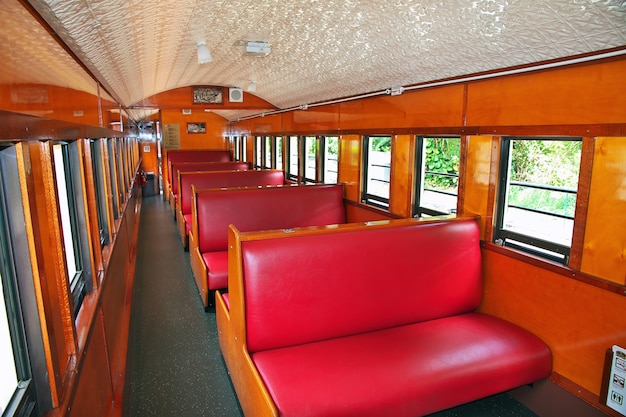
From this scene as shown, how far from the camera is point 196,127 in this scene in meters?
12.3

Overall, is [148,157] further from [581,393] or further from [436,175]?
[581,393]

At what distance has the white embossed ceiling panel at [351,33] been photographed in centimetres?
198

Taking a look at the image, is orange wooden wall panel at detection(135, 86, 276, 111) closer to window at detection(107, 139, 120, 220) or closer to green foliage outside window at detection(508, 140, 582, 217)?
window at detection(107, 139, 120, 220)

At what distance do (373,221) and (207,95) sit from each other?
5.31 meters

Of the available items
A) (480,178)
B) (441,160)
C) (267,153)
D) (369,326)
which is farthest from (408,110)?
(267,153)

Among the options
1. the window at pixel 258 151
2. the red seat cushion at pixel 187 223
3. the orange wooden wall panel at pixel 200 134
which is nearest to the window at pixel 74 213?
the red seat cushion at pixel 187 223

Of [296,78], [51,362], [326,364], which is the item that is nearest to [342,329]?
[326,364]

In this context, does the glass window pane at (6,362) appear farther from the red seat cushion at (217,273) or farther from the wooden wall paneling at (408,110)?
the wooden wall paneling at (408,110)

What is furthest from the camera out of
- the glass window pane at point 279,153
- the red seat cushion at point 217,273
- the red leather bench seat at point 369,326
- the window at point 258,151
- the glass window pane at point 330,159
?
the window at point 258,151

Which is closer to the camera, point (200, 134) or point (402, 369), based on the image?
point (402, 369)

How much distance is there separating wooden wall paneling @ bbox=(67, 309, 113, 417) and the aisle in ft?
1.02

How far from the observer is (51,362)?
1.39 m

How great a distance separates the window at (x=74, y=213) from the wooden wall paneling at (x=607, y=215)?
114 inches

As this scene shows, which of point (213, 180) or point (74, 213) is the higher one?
point (74, 213)
